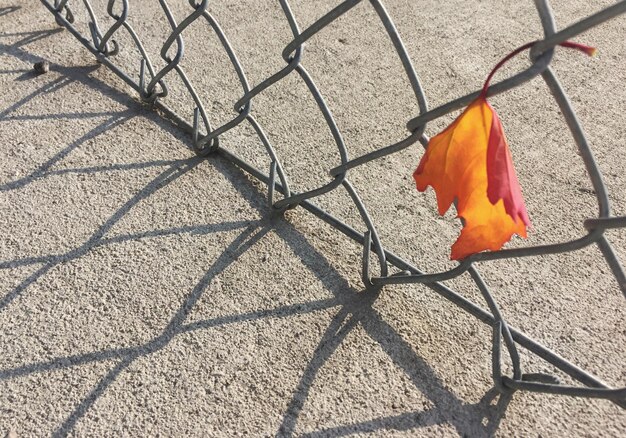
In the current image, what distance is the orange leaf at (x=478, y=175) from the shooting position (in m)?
1.04

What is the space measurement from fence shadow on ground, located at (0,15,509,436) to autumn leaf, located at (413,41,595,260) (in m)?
0.48

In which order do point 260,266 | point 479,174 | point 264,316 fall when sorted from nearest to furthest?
point 479,174
point 264,316
point 260,266

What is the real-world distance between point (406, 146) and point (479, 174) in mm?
305

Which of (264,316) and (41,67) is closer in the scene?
(264,316)

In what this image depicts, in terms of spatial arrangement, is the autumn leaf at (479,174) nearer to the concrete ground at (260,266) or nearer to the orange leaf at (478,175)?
the orange leaf at (478,175)

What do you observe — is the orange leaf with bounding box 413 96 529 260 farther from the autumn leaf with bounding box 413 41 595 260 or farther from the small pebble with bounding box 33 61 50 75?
the small pebble with bounding box 33 61 50 75

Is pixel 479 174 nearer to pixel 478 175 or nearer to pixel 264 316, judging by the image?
pixel 478 175

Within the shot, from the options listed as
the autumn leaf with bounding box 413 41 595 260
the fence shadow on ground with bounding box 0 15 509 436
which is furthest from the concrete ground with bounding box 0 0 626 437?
the autumn leaf with bounding box 413 41 595 260

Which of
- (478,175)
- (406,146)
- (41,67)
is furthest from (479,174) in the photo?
(41,67)

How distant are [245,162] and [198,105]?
264 millimetres

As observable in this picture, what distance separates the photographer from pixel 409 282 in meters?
1.55

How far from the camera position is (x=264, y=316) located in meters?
1.57

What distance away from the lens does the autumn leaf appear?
104cm

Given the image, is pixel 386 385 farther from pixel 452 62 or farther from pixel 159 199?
Result: pixel 452 62
